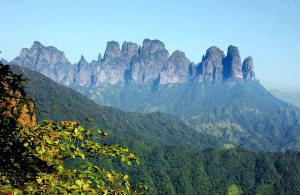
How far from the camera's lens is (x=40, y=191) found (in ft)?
19.7

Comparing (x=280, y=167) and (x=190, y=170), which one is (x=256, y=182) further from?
Answer: (x=190, y=170)

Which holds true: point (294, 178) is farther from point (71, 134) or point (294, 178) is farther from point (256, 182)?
point (71, 134)

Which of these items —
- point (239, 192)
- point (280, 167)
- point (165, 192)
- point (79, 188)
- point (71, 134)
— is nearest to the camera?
point (79, 188)

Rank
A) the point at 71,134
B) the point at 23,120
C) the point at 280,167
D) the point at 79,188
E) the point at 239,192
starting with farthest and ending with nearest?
the point at 280,167 → the point at 239,192 → the point at 23,120 → the point at 71,134 → the point at 79,188

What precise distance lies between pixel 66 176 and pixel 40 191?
91 cm

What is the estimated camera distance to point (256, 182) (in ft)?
620

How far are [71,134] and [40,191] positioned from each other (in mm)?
1604

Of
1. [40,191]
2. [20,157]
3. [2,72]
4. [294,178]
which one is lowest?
[294,178]

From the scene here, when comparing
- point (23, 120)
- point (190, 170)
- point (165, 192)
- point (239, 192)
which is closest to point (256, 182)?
point (239, 192)

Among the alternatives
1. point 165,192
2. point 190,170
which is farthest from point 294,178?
point 165,192

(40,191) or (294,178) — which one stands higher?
(40,191)

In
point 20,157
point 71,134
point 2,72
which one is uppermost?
point 2,72

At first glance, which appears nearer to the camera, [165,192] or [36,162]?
[36,162]

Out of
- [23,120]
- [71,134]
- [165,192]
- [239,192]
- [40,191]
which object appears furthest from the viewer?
[239,192]
